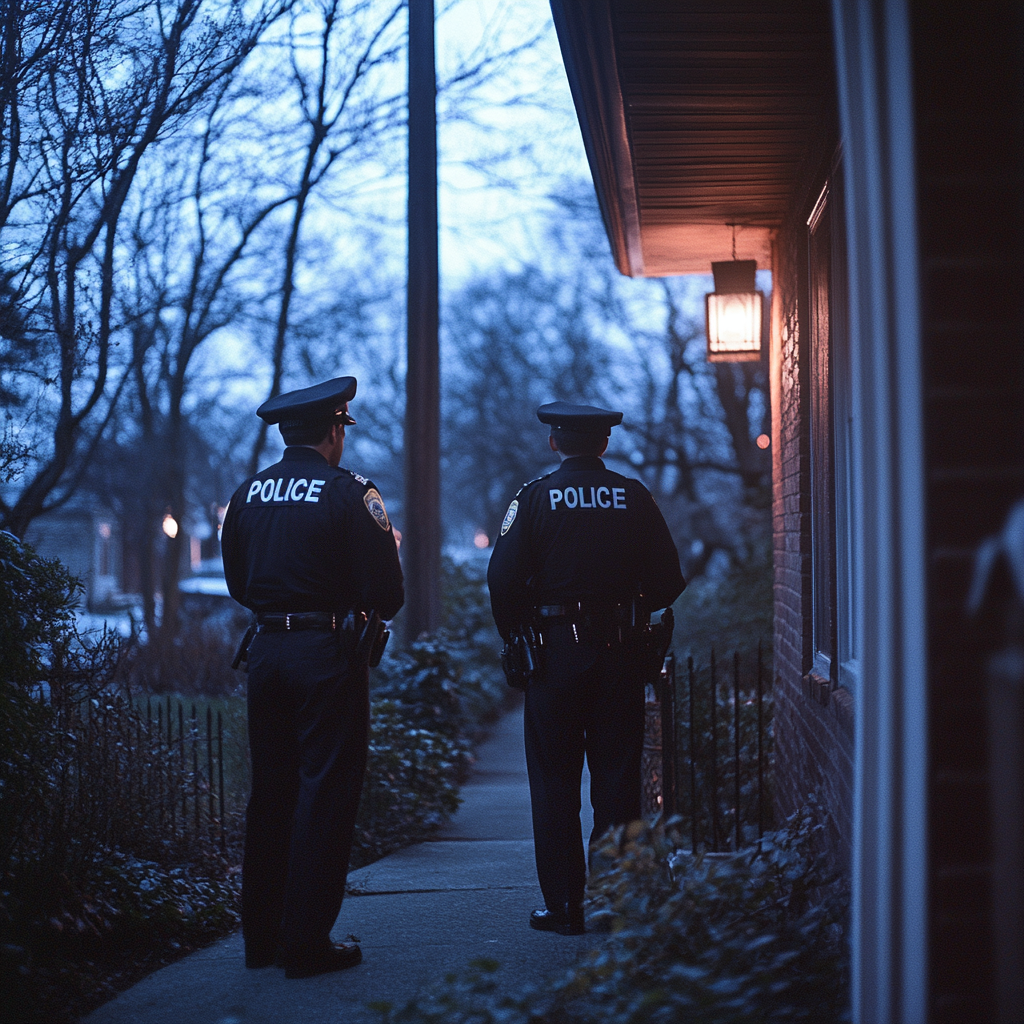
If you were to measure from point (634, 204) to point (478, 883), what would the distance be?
320cm

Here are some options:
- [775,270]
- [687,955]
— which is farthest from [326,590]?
[775,270]

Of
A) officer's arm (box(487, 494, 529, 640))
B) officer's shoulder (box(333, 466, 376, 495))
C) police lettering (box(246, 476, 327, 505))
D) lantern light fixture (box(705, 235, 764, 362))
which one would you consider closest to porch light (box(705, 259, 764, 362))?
lantern light fixture (box(705, 235, 764, 362))

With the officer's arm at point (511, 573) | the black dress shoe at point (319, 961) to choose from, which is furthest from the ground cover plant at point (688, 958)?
the officer's arm at point (511, 573)

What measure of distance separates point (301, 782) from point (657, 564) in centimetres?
152

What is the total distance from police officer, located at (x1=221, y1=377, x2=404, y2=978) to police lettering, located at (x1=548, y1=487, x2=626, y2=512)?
69 cm

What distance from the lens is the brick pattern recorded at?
145 inches

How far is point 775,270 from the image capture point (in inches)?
236

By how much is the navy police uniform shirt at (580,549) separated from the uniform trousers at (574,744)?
6.8 inches

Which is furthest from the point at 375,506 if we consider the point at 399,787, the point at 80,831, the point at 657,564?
the point at 399,787

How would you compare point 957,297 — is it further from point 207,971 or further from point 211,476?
point 211,476

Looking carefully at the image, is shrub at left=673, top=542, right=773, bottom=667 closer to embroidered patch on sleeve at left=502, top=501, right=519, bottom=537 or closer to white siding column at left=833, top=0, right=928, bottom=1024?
embroidered patch on sleeve at left=502, top=501, right=519, bottom=537

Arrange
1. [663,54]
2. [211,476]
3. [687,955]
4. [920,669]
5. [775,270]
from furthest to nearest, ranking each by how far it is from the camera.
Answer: [211,476]
[775,270]
[663,54]
[687,955]
[920,669]

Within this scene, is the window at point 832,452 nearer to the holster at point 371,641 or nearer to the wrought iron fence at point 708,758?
the wrought iron fence at point 708,758

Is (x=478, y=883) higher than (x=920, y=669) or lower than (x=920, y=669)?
lower
